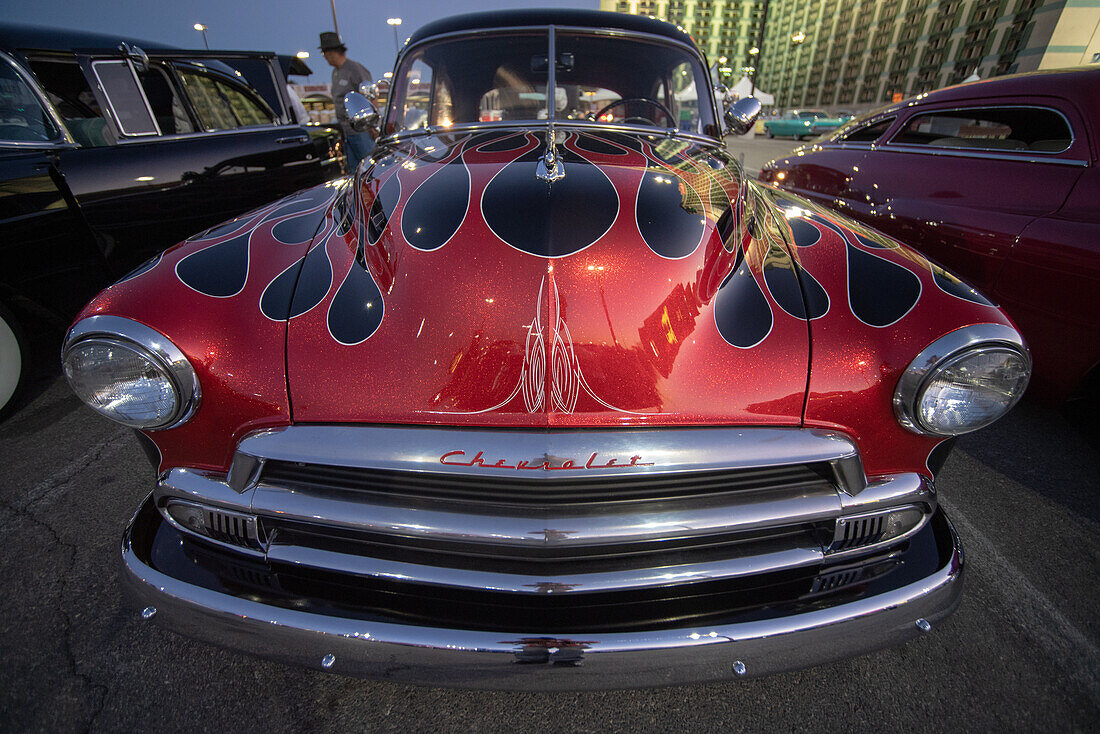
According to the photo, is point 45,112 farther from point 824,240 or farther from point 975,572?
point 975,572

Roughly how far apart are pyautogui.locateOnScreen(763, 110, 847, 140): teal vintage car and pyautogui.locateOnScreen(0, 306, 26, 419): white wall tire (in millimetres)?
28244

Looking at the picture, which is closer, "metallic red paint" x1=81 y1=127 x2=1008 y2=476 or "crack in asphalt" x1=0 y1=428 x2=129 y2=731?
"metallic red paint" x1=81 y1=127 x2=1008 y2=476

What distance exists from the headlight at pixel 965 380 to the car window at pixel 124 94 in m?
3.78

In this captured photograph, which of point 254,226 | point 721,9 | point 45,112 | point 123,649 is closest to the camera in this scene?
point 123,649

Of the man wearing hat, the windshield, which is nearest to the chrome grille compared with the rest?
the windshield

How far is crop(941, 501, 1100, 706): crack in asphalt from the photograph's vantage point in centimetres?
135

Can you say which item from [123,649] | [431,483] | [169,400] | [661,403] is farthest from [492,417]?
[123,649]

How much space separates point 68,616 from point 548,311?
1.68 meters

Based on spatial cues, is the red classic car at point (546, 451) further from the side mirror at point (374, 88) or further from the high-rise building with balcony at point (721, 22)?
the high-rise building with balcony at point (721, 22)

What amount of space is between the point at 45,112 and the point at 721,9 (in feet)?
341

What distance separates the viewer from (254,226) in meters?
1.54

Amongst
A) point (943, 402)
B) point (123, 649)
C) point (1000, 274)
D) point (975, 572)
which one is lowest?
point (975, 572)

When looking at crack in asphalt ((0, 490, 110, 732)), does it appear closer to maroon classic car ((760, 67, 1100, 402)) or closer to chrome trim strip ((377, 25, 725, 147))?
chrome trim strip ((377, 25, 725, 147))

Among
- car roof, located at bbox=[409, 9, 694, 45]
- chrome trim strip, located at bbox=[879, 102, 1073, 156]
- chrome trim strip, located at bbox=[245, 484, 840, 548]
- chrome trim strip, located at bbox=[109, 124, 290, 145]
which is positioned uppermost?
car roof, located at bbox=[409, 9, 694, 45]
